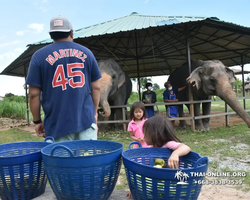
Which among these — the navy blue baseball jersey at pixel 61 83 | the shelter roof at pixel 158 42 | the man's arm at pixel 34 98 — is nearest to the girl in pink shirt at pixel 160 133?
the navy blue baseball jersey at pixel 61 83

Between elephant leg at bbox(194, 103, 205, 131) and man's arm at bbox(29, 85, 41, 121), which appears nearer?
man's arm at bbox(29, 85, 41, 121)

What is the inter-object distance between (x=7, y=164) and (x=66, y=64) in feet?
3.23

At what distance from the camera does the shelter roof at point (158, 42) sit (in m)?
7.90

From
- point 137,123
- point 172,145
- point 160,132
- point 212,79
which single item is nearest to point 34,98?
point 160,132

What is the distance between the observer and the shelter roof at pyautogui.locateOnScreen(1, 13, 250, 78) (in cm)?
790

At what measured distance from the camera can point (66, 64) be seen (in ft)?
7.22

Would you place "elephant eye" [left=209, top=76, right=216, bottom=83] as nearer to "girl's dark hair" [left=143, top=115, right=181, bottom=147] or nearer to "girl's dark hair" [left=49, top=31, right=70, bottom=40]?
"girl's dark hair" [left=143, top=115, right=181, bottom=147]

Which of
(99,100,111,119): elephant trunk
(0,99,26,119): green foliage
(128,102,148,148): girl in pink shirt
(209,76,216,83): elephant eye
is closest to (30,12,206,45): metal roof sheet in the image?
(209,76,216,83): elephant eye

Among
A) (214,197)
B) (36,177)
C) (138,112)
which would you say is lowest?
(214,197)

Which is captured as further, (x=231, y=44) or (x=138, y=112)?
(x=231, y=44)

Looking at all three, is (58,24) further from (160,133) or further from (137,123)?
(137,123)

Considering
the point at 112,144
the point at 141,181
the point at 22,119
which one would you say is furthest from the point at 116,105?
the point at 22,119

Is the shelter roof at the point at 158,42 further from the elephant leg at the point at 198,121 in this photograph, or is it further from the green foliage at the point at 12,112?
the green foliage at the point at 12,112

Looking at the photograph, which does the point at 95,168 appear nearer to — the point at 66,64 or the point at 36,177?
the point at 36,177
